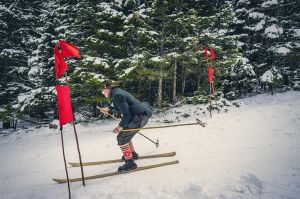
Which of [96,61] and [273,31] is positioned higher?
[273,31]

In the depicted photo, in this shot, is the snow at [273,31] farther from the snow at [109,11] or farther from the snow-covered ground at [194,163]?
the snow at [109,11]

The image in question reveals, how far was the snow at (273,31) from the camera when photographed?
51.2ft

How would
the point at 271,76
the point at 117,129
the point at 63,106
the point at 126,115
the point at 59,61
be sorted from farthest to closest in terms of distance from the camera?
the point at 271,76
the point at 126,115
the point at 117,129
the point at 59,61
the point at 63,106

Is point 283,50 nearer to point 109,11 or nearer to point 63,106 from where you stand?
point 109,11

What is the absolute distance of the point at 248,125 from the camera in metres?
9.61

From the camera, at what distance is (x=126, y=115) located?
605 centimetres

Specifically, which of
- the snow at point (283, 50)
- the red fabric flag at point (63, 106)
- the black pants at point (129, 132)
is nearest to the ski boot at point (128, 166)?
the black pants at point (129, 132)

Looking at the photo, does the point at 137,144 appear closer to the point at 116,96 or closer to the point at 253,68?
the point at 116,96

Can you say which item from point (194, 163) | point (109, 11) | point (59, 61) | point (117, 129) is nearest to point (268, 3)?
point (109, 11)

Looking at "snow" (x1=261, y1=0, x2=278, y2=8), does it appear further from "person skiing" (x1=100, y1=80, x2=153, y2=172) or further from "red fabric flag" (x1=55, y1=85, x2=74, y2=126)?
"red fabric flag" (x1=55, y1=85, x2=74, y2=126)

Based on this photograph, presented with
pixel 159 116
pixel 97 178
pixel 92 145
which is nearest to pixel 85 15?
pixel 159 116

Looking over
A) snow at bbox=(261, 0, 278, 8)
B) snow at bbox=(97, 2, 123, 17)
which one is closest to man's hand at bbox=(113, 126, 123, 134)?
snow at bbox=(97, 2, 123, 17)

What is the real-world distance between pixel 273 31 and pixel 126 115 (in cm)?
1349

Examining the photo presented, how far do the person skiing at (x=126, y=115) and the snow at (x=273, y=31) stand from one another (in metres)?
12.9
